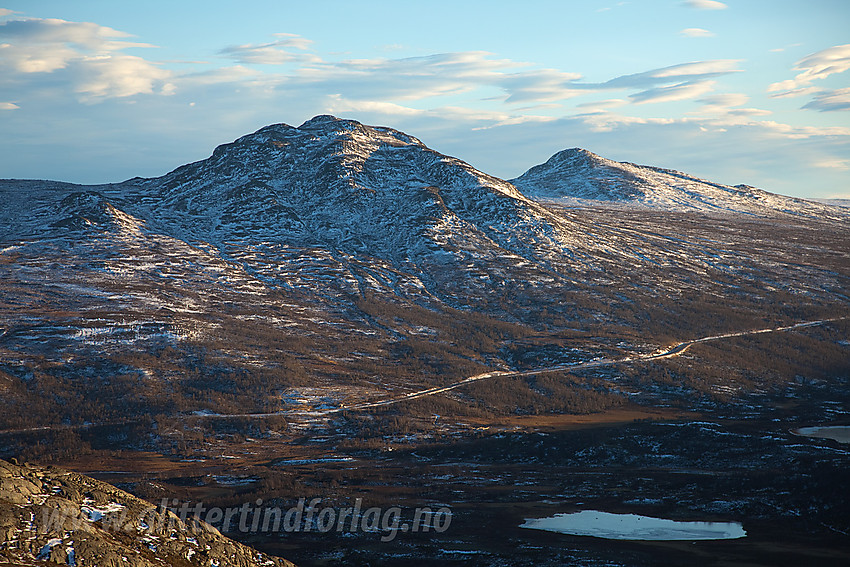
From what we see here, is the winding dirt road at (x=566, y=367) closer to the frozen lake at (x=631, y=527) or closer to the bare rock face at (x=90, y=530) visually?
the frozen lake at (x=631, y=527)

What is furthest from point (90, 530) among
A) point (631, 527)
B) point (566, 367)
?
point (566, 367)

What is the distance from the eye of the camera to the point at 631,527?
7788cm

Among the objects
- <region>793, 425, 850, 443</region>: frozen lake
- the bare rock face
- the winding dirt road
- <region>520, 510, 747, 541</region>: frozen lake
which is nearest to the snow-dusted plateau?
the bare rock face

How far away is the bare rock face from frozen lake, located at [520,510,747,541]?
38573 mm

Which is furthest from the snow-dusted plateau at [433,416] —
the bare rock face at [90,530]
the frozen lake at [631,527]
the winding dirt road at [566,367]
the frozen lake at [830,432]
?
the frozen lake at [830,432]

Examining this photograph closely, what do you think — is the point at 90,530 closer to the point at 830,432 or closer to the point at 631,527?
the point at 631,527

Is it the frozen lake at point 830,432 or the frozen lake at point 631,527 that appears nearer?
the frozen lake at point 631,527

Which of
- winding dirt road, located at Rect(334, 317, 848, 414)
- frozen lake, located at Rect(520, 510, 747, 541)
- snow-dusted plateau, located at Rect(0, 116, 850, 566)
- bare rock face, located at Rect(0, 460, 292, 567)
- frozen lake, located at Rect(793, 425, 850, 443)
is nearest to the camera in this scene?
bare rock face, located at Rect(0, 460, 292, 567)

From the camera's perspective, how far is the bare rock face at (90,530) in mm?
37969

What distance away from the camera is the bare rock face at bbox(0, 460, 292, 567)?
1495 inches

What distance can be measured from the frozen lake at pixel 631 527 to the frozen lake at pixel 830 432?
1996 inches

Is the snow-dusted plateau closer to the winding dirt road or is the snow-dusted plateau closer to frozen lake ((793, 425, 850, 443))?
the winding dirt road

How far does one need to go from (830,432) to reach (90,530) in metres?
117

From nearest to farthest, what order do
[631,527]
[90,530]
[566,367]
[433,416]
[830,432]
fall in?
[90,530]
[631,527]
[830,432]
[433,416]
[566,367]
